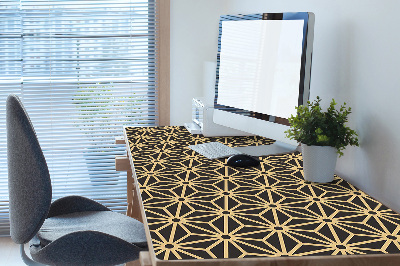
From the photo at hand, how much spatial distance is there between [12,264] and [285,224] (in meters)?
2.10

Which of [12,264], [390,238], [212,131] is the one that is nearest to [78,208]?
[212,131]

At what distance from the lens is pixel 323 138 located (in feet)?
5.61

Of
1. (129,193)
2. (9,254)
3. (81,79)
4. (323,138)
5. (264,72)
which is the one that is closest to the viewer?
(323,138)

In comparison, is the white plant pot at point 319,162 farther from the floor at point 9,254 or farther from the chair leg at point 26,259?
the floor at point 9,254

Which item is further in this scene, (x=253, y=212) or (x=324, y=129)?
(x=324, y=129)

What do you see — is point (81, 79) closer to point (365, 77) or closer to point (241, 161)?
point (241, 161)

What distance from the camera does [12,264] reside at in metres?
3.04

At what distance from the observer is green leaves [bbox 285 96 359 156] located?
5.67 ft

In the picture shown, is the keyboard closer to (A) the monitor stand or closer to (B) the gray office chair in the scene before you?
(A) the monitor stand

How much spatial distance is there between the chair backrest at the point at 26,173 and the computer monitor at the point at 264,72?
0.80 m

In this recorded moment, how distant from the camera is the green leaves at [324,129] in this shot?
5.67 feet

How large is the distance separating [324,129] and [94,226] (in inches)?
37.8

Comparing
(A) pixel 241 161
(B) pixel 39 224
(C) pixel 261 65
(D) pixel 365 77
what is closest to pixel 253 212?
(A) pixel 241 161

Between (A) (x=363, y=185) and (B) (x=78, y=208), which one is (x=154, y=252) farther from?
(B) (x=78, y=208)
